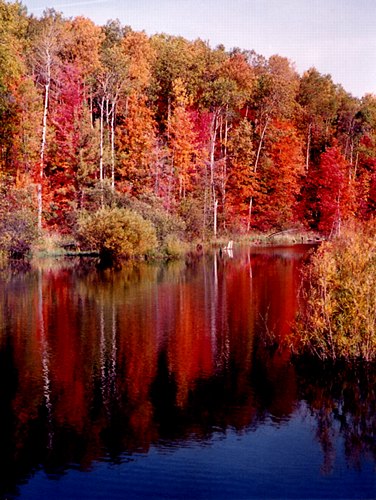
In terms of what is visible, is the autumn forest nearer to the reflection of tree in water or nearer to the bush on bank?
the bush on bank

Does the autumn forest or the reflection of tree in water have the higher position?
the autumn forest

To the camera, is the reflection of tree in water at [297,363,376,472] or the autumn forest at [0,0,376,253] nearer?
the reflection of tree in water at [297,363,376,472]

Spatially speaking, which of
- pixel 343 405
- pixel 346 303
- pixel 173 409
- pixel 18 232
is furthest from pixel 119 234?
pixel 343 405

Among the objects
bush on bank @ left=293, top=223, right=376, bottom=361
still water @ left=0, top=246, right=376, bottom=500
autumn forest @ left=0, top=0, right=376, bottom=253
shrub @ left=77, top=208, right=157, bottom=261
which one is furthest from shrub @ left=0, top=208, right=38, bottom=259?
bush on bank @ left=293, top=223, right=376, bottom=361

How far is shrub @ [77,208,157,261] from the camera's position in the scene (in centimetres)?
3600

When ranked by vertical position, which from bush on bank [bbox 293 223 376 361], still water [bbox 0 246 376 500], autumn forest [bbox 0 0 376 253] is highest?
autumn forest [bbox 0 0 376 253]

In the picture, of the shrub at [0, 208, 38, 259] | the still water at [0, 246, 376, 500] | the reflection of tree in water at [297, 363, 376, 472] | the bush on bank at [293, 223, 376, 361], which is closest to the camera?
the still water at [0, 246, 376, 500]

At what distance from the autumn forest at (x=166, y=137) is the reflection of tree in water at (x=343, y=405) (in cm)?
2536

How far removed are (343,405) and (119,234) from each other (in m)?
24.2

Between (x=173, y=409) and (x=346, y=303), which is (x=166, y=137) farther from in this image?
(x=173, y=409)

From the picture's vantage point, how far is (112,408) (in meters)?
12.4

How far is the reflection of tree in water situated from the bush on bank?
42 centimetres

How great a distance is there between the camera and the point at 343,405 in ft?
41.7

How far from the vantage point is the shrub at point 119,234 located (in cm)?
3600
